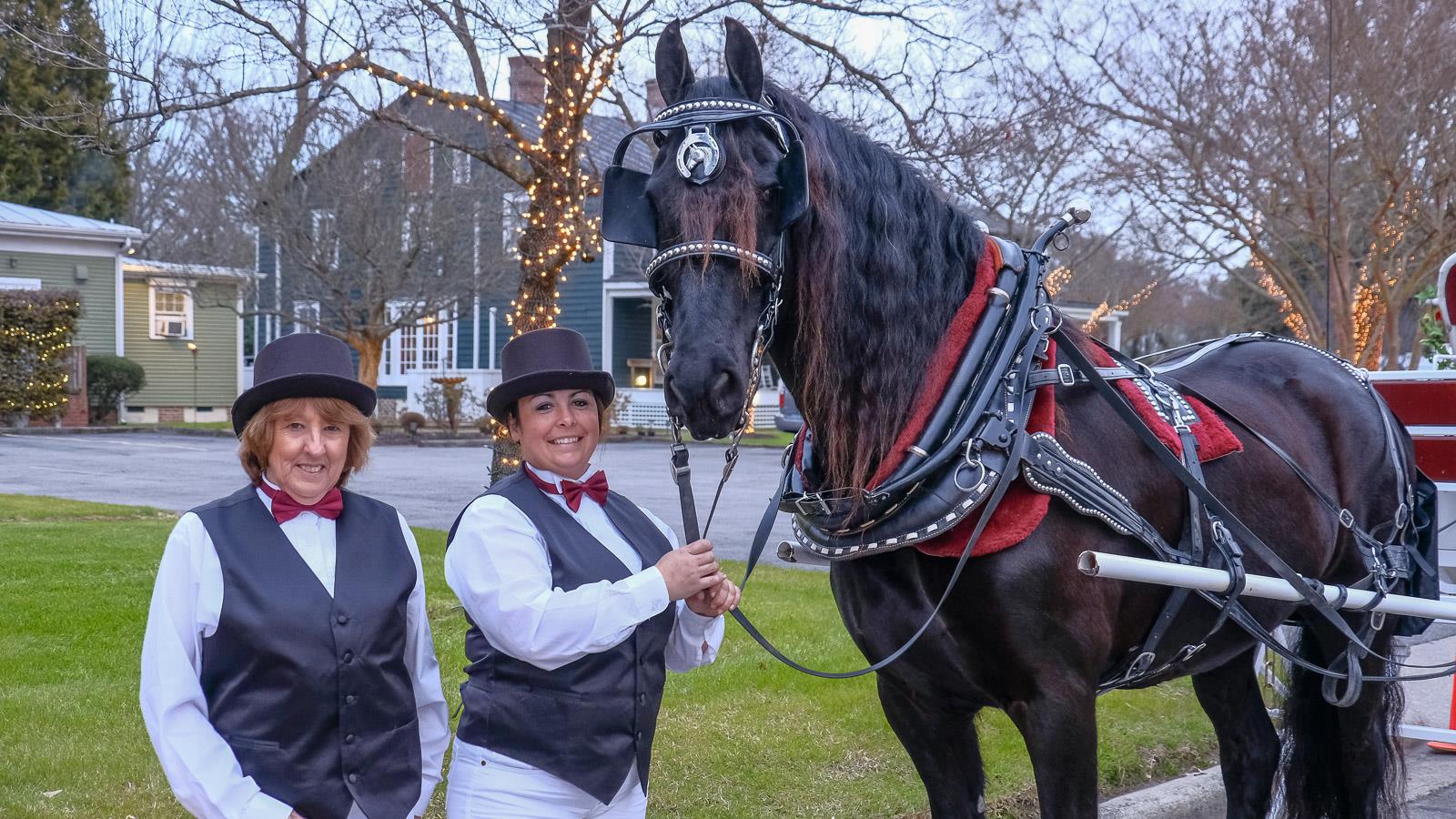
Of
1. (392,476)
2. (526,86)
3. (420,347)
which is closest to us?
(526,86)

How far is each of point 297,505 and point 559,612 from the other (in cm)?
58

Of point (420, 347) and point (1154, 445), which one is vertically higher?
point (420, 347)

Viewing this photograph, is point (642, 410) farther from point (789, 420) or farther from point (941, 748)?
point (941, 748)

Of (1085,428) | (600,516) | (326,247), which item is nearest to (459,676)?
(600,516)

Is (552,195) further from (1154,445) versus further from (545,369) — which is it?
(1154,445)

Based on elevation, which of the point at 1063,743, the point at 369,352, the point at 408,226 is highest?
the point at 408,226

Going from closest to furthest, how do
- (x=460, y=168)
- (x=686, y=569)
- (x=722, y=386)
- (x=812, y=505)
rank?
(x=722, y=386) → (x=686, y=569) → (x=812, y=505) → (x=460, y=168)

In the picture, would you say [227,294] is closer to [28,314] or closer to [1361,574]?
[28,314]

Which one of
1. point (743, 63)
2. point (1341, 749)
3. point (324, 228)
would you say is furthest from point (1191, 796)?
point (324, 228)

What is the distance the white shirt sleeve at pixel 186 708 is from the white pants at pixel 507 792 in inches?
16.4

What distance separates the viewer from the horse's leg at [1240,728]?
12.8 ft

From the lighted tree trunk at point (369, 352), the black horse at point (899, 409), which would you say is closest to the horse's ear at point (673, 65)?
the black horse at point (899, 409)

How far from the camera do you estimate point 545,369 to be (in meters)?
2.60

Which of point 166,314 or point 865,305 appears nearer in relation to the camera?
point 865,305
